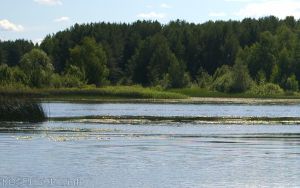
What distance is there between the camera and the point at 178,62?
163750 mm

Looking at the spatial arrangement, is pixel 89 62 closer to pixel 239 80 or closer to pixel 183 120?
pixel 239 80

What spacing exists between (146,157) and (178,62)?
130610 mm

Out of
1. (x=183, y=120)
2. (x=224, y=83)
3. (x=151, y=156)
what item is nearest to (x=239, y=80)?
(x=224, y=83)

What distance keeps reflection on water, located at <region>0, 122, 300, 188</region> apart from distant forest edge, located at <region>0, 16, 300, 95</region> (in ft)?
184

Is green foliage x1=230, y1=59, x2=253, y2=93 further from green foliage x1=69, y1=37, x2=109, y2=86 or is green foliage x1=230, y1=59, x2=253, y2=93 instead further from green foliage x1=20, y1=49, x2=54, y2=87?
green foliage x1=20, y1=49, x2=54, y2=87

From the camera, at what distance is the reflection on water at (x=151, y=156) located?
2773 cm

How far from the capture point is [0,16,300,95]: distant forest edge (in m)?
135

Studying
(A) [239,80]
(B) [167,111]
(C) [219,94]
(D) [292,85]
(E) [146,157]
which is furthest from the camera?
(D) [292,85]

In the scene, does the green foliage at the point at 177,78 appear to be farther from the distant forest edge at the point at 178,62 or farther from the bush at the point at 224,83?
the bush at the point at 224,83

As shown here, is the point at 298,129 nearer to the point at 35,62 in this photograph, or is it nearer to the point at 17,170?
the point at 17,170

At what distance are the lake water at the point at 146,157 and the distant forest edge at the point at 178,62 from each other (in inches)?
2220

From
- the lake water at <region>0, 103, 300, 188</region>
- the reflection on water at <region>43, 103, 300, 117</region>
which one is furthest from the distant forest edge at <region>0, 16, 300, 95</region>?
the lake water at <region>0, 103, 300, 188</region>

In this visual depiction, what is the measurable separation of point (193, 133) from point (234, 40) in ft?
450

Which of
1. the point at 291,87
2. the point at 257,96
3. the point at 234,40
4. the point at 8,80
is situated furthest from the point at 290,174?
the point at 234,40
